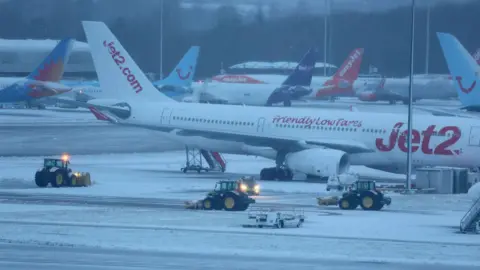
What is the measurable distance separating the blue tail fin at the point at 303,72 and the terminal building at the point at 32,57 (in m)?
25.5

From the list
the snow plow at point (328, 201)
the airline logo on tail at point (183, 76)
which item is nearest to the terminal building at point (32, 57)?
the airline logo on tail at point (183, 76)

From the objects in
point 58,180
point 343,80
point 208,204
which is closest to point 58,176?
point 58,180

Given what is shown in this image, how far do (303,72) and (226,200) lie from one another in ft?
203

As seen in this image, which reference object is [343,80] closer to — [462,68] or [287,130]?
[462,68]

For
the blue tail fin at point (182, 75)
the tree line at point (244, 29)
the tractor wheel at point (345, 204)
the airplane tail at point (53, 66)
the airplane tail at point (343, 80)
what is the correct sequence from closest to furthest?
the tractor wheel at point (345, 204) → the airplane tail at point (53, 66) → the tree line at point (244, 29) → the blue tail fin at point (182, 75) → the airplane tail at point (343, 80)

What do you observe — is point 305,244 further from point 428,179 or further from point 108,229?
point 428,179

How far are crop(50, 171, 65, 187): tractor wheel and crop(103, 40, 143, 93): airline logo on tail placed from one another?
11.9 m

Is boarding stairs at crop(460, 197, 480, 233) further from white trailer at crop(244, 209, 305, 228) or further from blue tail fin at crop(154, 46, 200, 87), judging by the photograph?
blue tail fin at crop(154, 46, 200, 87)

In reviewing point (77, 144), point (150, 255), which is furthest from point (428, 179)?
point (77, 144)

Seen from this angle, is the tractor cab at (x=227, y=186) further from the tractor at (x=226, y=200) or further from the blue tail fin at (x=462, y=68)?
the blue tail fin at (x=462, y=68)

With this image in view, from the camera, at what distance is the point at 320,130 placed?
1922 inches

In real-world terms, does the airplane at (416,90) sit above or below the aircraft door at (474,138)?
above

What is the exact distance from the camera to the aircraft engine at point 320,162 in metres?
45.8

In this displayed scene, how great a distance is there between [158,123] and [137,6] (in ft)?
133
